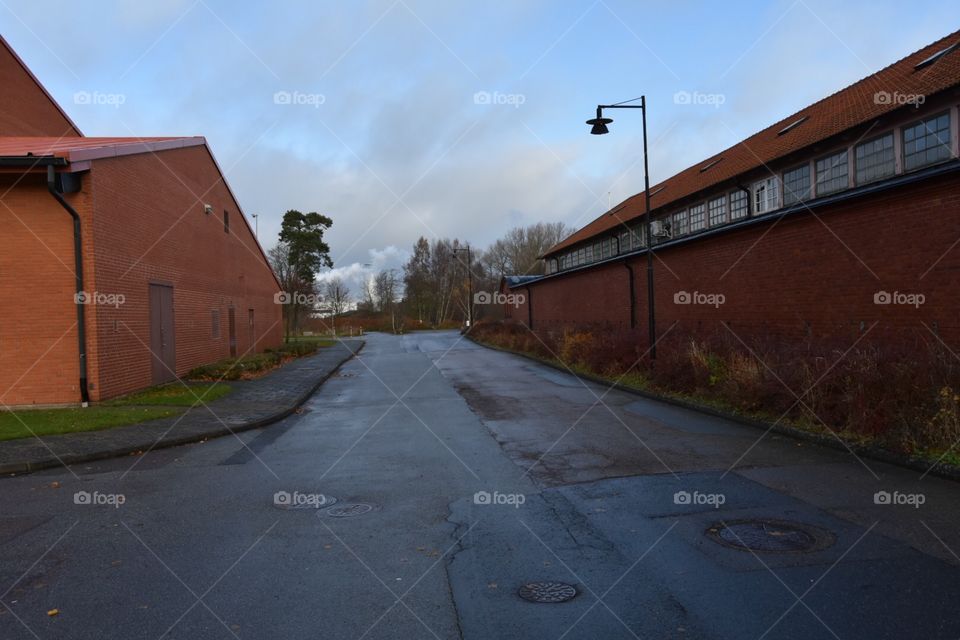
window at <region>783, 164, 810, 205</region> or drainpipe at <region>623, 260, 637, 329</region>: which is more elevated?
window at <region>783, 164, 810, 205</region>

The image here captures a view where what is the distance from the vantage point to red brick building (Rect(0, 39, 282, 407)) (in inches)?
527

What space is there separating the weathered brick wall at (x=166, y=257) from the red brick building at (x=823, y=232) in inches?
521

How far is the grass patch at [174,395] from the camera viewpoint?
13992 mm

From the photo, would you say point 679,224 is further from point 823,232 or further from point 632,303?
point 823,232

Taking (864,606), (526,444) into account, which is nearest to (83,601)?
(864,606)

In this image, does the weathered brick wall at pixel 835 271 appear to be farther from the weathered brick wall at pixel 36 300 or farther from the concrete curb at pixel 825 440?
the weathered brick wall at pixel 36 300

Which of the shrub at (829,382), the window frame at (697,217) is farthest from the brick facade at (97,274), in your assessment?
the window frame at (697,217)

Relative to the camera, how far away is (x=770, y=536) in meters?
5.39

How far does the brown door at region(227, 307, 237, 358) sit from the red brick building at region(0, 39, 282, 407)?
4.07 m

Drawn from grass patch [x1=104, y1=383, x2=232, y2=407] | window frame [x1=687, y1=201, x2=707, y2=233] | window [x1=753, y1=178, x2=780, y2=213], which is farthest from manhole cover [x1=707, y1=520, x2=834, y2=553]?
window frame [x1=687, y1=201, x2=707, y2=233]

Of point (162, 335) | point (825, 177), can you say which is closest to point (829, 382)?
point (825, 177)

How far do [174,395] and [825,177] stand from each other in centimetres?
2078

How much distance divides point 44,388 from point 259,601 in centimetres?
1185

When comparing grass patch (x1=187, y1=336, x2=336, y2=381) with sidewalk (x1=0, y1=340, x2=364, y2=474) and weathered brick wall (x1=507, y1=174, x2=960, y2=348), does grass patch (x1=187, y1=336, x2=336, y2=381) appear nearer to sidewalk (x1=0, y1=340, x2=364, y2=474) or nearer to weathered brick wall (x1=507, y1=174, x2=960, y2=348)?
sidewalk (x1=0, y1=340, x2=364, y2=474)
